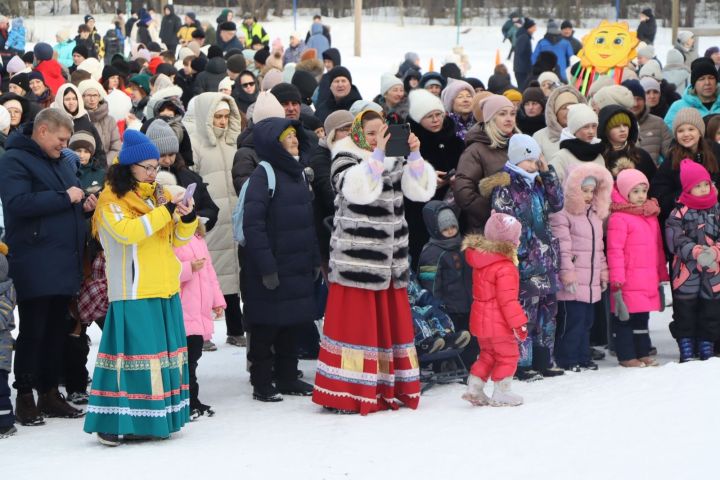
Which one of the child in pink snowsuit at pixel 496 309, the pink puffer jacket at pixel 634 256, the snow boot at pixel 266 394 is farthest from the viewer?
the pink puffer jacket at pixel 634 256

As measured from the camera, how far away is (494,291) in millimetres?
7410

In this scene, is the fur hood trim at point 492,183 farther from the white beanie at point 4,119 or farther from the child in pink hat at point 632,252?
the white beanie at point 4,119

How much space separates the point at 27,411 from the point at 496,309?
286cm

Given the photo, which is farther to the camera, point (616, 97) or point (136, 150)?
point (616, 97)

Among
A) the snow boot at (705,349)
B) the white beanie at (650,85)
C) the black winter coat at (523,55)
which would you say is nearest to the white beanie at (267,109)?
the snow boot at (705,349)

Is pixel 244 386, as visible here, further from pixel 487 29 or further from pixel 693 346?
pixel 487 29

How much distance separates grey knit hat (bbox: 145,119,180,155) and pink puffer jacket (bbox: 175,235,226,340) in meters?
0.59

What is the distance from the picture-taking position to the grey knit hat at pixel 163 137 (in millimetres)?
7598

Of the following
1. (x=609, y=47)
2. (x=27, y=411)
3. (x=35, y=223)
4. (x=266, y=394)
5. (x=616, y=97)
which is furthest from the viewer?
(x=609, y=47)

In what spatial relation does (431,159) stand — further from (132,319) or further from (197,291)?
(132,319)

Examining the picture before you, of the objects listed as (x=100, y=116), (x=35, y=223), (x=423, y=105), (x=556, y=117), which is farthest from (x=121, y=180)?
(x=100, y=116)

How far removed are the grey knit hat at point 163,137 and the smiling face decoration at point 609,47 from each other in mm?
6782

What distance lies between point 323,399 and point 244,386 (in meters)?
1.03

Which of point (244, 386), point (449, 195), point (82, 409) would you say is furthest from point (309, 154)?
point (82, 409)
